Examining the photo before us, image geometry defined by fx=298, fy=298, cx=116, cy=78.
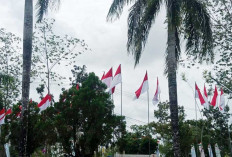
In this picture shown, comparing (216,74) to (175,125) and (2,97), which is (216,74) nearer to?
(175,125)

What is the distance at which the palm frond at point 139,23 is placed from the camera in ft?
40.3

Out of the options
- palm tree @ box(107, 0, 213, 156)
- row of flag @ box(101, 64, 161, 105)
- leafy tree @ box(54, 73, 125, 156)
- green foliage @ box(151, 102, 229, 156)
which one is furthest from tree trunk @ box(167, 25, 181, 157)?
green foliage @ box(151, 102, 229, 156)

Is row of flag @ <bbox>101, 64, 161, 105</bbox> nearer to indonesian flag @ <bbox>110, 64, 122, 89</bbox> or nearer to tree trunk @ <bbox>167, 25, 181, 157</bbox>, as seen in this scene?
indonesian flag @ <bbox>110, 64, 122, 89</bbox>

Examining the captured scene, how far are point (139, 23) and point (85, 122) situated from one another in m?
4.85

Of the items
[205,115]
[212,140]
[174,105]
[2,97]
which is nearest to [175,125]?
[174,105]

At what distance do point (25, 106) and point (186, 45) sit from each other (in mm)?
7507

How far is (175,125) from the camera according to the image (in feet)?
35.3

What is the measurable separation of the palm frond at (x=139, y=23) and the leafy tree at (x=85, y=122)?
8.43 ft

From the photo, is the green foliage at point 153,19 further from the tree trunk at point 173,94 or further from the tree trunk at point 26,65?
the tree trunk at point 26,65

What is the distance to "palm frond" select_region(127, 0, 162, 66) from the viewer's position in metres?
12.3

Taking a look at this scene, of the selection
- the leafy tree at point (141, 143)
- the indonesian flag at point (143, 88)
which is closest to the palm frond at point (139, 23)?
the indonesian flag at point (143, 88)

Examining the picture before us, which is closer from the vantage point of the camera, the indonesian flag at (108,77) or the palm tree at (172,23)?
the palm tree at (172,23)

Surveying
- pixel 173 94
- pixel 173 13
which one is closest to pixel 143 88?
pixel 173 94

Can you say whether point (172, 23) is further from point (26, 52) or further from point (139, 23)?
point (26, 52)
